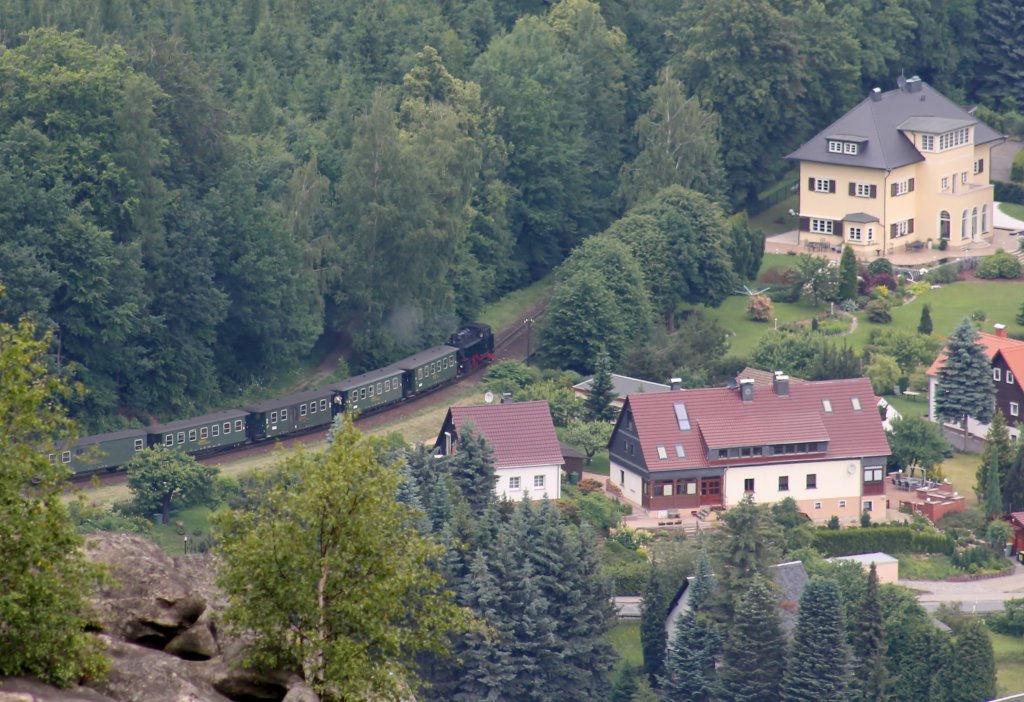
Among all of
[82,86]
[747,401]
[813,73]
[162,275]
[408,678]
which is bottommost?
[408,678]

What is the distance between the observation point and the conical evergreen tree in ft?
227

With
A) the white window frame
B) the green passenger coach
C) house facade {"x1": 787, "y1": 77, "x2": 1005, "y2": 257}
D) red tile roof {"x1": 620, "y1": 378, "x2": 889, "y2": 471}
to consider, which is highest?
house facade {"x1": 787, "y1": 77, "x2": 1005, "y2": 257}

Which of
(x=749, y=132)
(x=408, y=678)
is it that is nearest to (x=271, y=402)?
(x=749, y=132)

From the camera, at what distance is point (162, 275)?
298 ft

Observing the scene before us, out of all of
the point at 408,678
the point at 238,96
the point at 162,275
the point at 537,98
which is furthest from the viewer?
the point at 537,98

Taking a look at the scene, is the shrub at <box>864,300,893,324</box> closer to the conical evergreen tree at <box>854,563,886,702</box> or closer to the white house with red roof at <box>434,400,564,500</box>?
the white house with red roof at <box>434,400,564,500</box>

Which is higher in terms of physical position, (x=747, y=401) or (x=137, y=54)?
(x=137, y=54)

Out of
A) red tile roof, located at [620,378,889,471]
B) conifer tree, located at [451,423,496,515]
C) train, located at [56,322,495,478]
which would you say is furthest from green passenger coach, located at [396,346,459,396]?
conifer tree, located at [451,423,496,515]

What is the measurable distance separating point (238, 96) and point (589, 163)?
1950 centimetres

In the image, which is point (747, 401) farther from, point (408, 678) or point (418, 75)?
point (408, 678)

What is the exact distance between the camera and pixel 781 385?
85.5 metres

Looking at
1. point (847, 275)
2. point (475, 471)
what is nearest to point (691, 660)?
point (475, 471)

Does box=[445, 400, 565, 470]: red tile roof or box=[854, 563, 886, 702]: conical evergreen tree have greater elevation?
box=[445, 400, 565, 470]: red tile roof

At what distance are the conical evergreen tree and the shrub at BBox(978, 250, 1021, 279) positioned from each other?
39177mm
